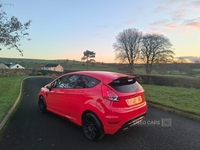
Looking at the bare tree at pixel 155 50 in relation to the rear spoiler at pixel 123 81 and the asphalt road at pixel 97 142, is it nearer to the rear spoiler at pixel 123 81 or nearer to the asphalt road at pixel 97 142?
the asphalt road at pixel 97 142

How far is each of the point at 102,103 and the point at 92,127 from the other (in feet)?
2.42

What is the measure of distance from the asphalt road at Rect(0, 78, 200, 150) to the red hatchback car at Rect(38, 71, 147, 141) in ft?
1.23

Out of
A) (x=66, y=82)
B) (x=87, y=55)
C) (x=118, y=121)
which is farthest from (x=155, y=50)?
(x=118, y=121)

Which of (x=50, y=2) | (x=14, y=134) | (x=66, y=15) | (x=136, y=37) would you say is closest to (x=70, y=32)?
(x=66, y=15)

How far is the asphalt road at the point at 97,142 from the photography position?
332 centimetres

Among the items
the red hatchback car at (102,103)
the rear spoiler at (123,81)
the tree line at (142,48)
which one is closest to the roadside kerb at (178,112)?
the red hatchback car at (102,103)

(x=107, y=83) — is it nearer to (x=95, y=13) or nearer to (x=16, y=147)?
(x=16, y=147)

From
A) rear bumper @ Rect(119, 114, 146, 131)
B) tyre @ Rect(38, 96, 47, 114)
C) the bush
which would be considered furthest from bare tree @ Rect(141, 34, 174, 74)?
rear bumper @ Rect(119, 114, 146, 131)

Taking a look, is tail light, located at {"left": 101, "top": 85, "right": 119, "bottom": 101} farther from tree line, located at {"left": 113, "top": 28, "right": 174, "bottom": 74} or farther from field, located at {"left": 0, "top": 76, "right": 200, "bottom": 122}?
tree line, located at {"left": 113, "top": 28, "right": 174, "bottom": 74}

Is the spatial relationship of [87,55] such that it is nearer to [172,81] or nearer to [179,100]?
[172,81]

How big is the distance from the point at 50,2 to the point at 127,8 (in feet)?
20.6

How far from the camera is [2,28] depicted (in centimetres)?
1009

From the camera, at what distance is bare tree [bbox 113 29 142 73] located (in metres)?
38.1

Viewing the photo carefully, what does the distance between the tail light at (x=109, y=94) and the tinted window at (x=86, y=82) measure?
32 cm
